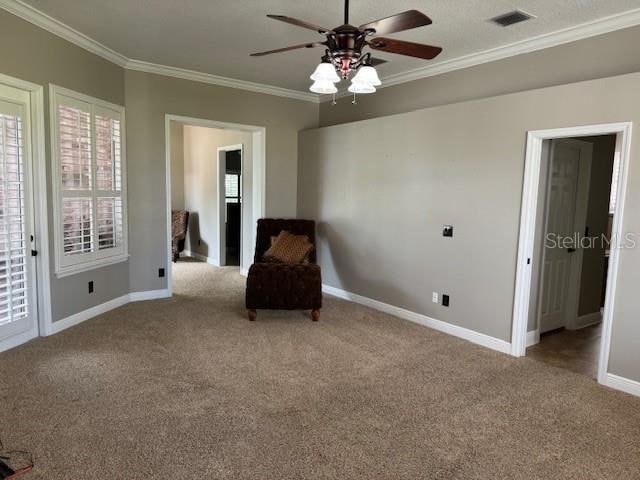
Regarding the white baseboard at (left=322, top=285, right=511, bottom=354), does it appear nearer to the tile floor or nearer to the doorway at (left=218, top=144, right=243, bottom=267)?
the tile floor

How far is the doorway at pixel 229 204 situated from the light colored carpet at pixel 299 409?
3.37 m

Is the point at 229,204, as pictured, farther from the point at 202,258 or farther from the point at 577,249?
the point at 577,249

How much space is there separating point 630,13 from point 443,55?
155cm

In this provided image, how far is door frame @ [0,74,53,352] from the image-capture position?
370 cm

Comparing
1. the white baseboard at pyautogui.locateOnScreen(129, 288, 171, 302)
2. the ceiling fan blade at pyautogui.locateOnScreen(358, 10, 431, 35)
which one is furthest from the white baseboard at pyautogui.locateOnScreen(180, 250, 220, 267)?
the ceiling fan blade at pyautogui.locateOnScreen(358, 10, 431, 35)

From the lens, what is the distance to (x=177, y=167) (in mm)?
8453

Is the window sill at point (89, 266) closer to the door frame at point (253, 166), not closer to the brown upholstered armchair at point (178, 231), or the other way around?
the door frame at point (253, 166)

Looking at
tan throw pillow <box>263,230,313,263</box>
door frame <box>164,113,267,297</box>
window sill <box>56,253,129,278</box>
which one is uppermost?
door frame <box>164,113,267,297</box>

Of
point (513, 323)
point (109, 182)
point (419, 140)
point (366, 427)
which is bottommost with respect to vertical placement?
point (366, 427)

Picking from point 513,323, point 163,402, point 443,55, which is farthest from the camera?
point 443,55

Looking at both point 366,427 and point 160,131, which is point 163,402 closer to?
point 366,427

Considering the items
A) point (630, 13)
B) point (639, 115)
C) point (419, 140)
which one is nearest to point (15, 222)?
point (419, 140)

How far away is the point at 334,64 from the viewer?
269cm

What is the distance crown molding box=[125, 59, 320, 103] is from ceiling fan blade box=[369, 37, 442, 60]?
3278 mm
